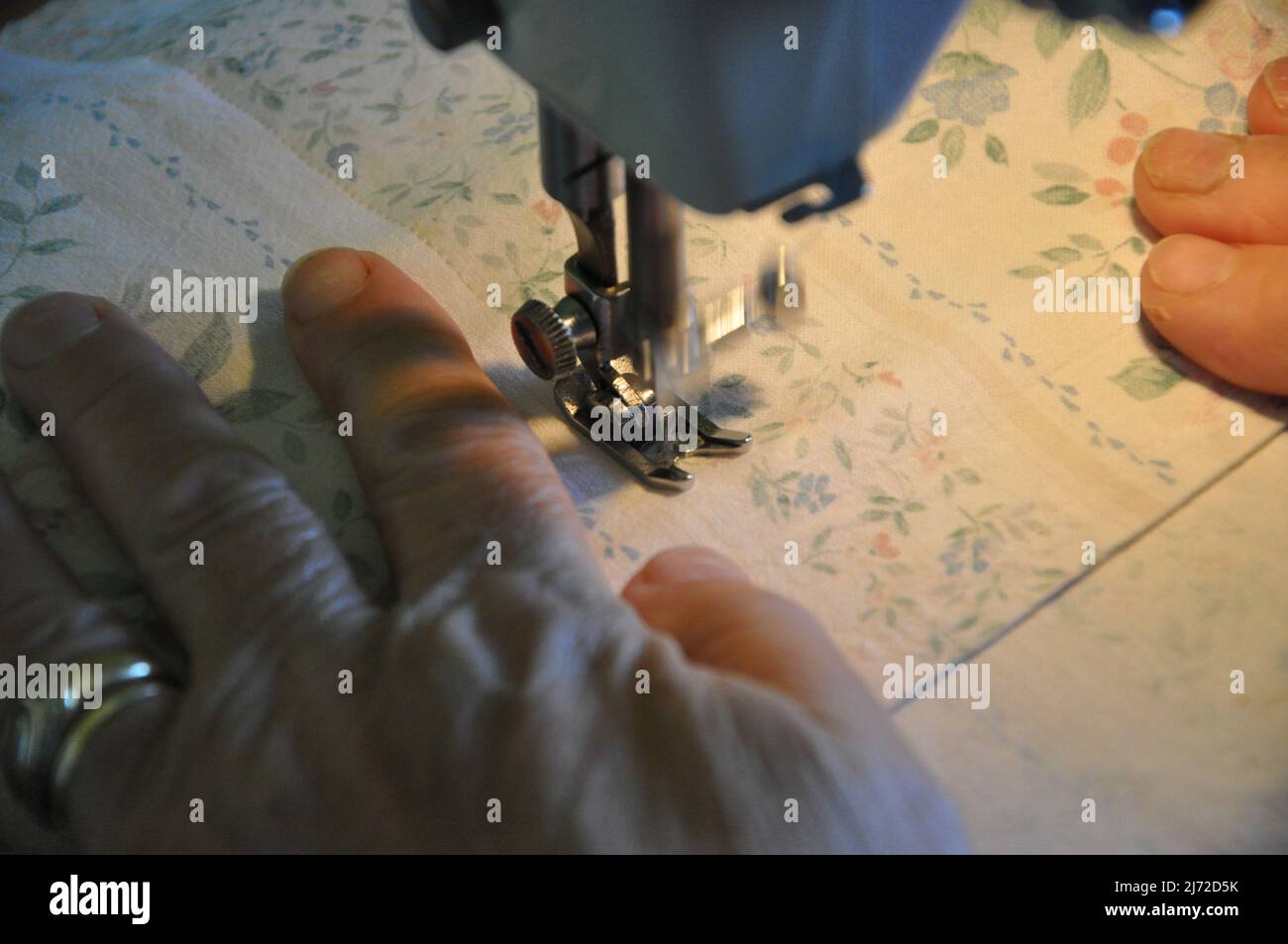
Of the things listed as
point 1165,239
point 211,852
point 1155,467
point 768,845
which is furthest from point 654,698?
point 1165,239

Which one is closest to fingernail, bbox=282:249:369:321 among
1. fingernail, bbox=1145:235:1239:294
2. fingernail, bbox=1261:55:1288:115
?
fingernail, bbox=1145:235:1239:294

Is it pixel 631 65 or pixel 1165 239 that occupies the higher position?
pixel 631 65

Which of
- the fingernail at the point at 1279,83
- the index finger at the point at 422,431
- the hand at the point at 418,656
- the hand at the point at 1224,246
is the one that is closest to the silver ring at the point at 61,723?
the hand at the point at 418,656

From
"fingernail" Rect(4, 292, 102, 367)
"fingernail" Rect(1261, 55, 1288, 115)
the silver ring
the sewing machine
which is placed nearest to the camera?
the sewing machine

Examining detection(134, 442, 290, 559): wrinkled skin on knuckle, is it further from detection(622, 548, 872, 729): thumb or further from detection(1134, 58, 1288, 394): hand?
detection(1134, 58, 1288, 394): hand

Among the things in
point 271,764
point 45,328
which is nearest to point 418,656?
point 271,764

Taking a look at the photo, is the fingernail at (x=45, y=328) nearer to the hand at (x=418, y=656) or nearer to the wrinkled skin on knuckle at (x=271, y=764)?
the hand at (x=418, y=656)

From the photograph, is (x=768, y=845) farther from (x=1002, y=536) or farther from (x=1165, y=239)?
(x=1165, y=239)
